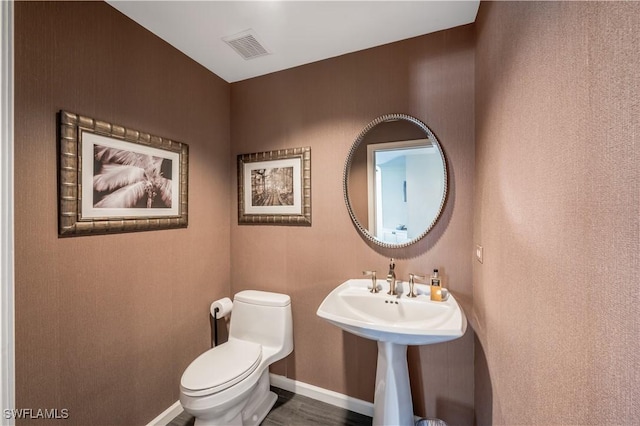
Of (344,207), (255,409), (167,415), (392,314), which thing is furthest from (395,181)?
(167,415)

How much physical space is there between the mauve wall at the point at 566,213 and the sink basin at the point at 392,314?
0.24 meters

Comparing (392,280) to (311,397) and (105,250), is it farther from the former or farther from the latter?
(105,250)

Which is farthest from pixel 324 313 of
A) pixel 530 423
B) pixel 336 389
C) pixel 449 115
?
pixel 449 115

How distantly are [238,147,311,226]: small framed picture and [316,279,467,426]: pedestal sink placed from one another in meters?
0.64

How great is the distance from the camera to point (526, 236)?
0.78 m

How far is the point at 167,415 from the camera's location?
1.59 m

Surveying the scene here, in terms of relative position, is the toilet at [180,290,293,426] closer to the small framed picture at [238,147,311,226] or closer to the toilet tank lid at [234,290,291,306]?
the toilet tank lid at [234,290,291,306]

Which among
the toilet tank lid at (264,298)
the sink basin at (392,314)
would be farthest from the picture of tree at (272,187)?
the sink basin at (392,314)

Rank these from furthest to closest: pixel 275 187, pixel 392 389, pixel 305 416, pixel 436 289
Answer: pixel 275 187
pixel 305 416
pixel 436 289
pixel 392 389

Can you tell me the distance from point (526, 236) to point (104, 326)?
1.92 metres

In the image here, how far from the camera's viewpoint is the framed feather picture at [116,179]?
3.83 feet

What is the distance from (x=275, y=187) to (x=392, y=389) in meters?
1.46

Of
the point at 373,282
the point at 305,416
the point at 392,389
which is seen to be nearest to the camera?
the point at 392,389

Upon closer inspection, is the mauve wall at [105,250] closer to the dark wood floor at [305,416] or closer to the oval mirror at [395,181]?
the dark wood floor at [305,416]
